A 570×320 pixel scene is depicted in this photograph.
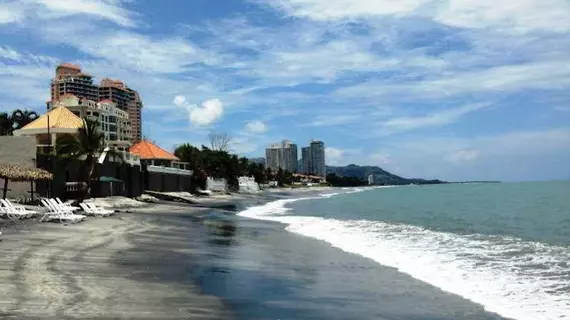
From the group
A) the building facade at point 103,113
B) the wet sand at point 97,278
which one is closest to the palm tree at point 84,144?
the wet sand at point 97,278

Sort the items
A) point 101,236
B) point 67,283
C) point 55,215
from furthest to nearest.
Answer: point 55,215, point 101,236, point 67,283

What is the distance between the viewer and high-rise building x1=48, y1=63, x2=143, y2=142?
153875 mm

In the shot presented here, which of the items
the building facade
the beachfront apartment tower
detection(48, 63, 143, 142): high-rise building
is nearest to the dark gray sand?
the building facade

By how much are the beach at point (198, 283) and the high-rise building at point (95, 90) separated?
130 metres

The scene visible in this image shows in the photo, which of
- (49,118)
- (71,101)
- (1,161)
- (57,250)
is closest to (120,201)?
(1,161)

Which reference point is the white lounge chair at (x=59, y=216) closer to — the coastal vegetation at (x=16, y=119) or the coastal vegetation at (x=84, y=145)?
the coastal vegetation at (x=84, y=145)

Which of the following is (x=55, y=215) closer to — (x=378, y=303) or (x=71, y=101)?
(x=378, y=303)

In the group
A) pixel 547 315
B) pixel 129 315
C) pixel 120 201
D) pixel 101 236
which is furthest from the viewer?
pixel 120 201

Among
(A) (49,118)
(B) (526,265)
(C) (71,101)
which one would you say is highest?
(C) (71,101)

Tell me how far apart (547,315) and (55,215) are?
69.0 feet

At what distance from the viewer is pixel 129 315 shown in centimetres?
807

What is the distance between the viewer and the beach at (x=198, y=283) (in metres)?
8.77

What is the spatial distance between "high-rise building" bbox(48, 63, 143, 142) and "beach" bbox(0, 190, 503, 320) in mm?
130011

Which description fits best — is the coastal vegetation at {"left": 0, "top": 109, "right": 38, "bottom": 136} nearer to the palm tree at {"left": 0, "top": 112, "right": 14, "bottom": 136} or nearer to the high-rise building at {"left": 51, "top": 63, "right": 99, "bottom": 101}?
the palm tree at {"left": 0, "top": 112, "right": 14, "bottom": 136}
